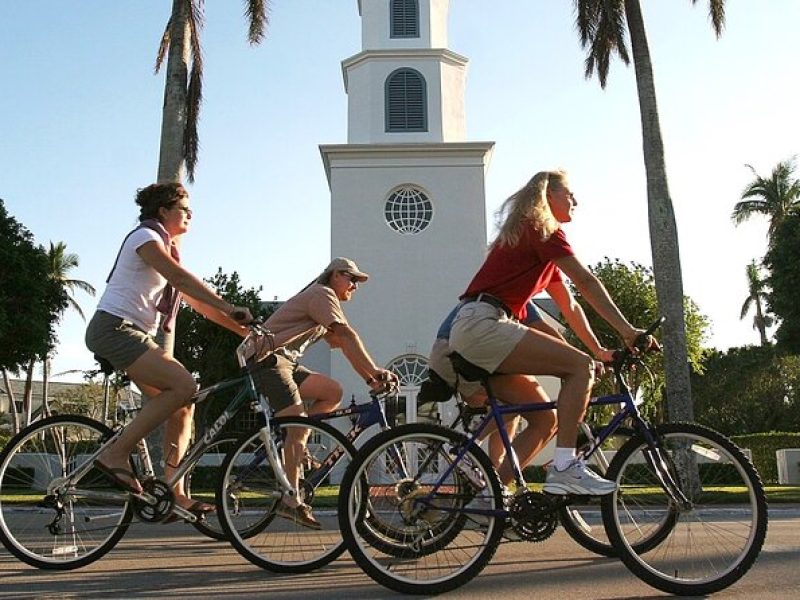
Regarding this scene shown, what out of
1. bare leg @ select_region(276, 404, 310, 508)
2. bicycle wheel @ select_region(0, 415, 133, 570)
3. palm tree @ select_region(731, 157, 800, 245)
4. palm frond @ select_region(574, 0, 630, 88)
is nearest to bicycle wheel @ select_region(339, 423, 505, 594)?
bare leg @ select_region(276, 404, 310, 508)

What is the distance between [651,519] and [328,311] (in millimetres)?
2463

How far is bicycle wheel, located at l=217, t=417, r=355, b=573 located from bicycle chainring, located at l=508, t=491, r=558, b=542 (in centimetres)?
108

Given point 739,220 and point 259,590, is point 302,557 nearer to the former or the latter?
point 259,590

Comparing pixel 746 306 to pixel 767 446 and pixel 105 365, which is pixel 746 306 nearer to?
pixel 767 446

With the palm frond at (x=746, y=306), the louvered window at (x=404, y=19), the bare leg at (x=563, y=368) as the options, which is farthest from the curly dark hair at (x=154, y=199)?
the palm frond at (x=746, y=306)

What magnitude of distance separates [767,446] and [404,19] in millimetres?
19489

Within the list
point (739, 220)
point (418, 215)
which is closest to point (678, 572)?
point (418, 215)

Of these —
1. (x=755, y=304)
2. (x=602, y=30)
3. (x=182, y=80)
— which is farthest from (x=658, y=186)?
(x=755, y=304)

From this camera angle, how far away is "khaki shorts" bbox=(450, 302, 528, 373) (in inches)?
176

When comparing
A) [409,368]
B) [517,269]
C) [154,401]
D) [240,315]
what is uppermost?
[409,368]

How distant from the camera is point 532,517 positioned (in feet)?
13.9

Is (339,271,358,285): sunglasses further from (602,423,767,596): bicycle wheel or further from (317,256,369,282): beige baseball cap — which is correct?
(602,423,767,596): bicycle wheel

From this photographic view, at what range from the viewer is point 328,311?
19.1ft

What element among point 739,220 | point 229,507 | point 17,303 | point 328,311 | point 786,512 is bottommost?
point 786,512
